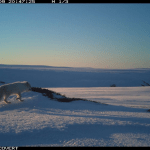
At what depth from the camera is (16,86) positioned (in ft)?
12.8

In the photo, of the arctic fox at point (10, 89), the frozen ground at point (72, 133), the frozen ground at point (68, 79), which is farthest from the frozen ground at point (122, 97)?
the frozen ground at point (68, 79)

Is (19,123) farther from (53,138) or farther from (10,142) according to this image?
(53,138)

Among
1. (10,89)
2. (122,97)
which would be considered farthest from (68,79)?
(10,89)

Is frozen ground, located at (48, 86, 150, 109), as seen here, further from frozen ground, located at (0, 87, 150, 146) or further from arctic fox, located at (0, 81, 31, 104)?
arctic fox, located at (0, 81, 31, 104)

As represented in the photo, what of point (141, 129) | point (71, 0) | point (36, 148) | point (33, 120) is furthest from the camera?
point (71, 0)

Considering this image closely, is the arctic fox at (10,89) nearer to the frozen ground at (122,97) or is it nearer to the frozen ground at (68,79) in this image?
the frozen ground at (122,97)

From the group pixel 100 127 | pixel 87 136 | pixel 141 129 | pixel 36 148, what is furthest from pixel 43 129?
pixel 141 129

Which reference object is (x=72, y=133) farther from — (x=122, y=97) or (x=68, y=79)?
(x=68, y=79)

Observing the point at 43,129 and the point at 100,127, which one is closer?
the point at 43,129

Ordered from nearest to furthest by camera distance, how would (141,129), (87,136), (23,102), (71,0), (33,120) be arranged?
1. (87,136)
2. (141,129)
3. (33,120)
4. (71,0)
5. (23,102)

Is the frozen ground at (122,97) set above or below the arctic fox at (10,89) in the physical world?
below

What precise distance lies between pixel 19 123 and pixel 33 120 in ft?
0.73

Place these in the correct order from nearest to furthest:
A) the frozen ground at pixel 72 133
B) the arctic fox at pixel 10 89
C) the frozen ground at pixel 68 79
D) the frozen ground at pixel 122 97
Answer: the frozen ground at pixel 72 133 < the arctic fox at pixel 10 89 < the frozen ground at pixel 122 97 < the frozen ground at pixel 68 79

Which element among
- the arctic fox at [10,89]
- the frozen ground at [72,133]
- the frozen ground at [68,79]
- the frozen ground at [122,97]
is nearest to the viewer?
the frozen ground at [72,133]
